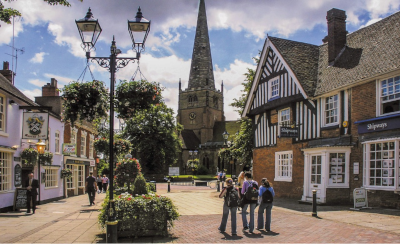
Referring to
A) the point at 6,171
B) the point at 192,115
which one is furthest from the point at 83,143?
the point at 192,115

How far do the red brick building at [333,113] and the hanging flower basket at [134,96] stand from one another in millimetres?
9434

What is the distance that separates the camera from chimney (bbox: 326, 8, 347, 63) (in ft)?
64.6

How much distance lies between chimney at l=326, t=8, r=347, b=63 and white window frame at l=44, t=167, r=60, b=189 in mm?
17624

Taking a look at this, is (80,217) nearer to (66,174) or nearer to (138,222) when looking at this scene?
(138,222)

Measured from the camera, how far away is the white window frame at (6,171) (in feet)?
53.5

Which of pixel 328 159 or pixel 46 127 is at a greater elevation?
pixel 46 127

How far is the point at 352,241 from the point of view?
29.1 feet

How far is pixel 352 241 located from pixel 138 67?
22.3 feet

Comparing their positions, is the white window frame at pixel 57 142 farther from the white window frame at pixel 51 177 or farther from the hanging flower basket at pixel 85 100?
the hanging flower basket at pixel 85 100

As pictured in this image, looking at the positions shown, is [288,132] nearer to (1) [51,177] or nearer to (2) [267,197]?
(2) [267,197]

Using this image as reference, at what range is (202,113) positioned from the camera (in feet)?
309

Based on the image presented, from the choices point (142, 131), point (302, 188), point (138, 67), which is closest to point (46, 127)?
point (138, 67)

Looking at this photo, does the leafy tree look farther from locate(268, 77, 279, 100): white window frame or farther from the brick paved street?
locate(268, 77, 279, 100): white window frame

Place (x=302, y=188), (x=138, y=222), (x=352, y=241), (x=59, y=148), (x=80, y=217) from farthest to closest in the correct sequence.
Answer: (x=59, y=148) → (x=302, y=188) → (x=80, y=217) → (x=138, y=222) → (x=352, y=241)
